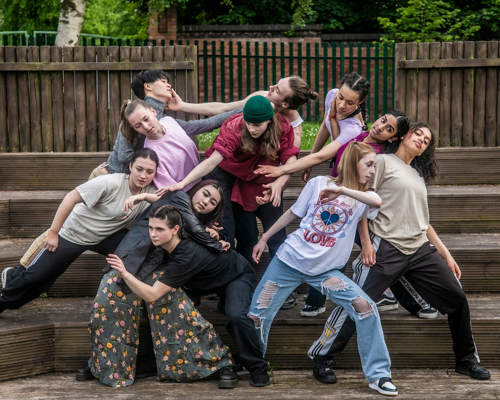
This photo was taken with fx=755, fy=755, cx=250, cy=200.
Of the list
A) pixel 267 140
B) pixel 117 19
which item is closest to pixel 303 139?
pixel 267 140

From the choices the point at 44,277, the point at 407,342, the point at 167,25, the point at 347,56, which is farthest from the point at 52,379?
the point at 167,25

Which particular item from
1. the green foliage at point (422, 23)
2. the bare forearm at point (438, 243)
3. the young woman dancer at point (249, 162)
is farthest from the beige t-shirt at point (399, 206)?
the green foliage at point (422, 23)

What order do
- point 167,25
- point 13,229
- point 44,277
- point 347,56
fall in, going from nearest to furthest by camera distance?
point 44,277 → point 13,229 → point 347,56 → point 167,25

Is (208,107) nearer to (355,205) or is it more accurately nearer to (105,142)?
(355,205)

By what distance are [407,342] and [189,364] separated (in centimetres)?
142

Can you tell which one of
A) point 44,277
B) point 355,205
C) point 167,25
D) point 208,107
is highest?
point 167,25

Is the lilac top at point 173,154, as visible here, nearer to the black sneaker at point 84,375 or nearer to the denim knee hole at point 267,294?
the denim knee hole at point 267,294

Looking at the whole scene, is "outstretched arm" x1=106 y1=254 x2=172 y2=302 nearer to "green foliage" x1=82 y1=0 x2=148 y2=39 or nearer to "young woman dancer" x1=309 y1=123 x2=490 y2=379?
"young woman dancer" x1=309 y1=123 x2=490 y2=379

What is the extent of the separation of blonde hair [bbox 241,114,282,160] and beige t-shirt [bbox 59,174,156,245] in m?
Result: 0.66

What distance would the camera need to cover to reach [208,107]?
211 inches

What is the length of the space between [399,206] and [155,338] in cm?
169

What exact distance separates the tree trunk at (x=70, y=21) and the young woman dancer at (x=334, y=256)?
6959 mm

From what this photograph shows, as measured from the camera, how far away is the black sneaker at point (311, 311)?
4.94 metres

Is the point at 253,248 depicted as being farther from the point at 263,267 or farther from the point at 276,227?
the point at 263,267
